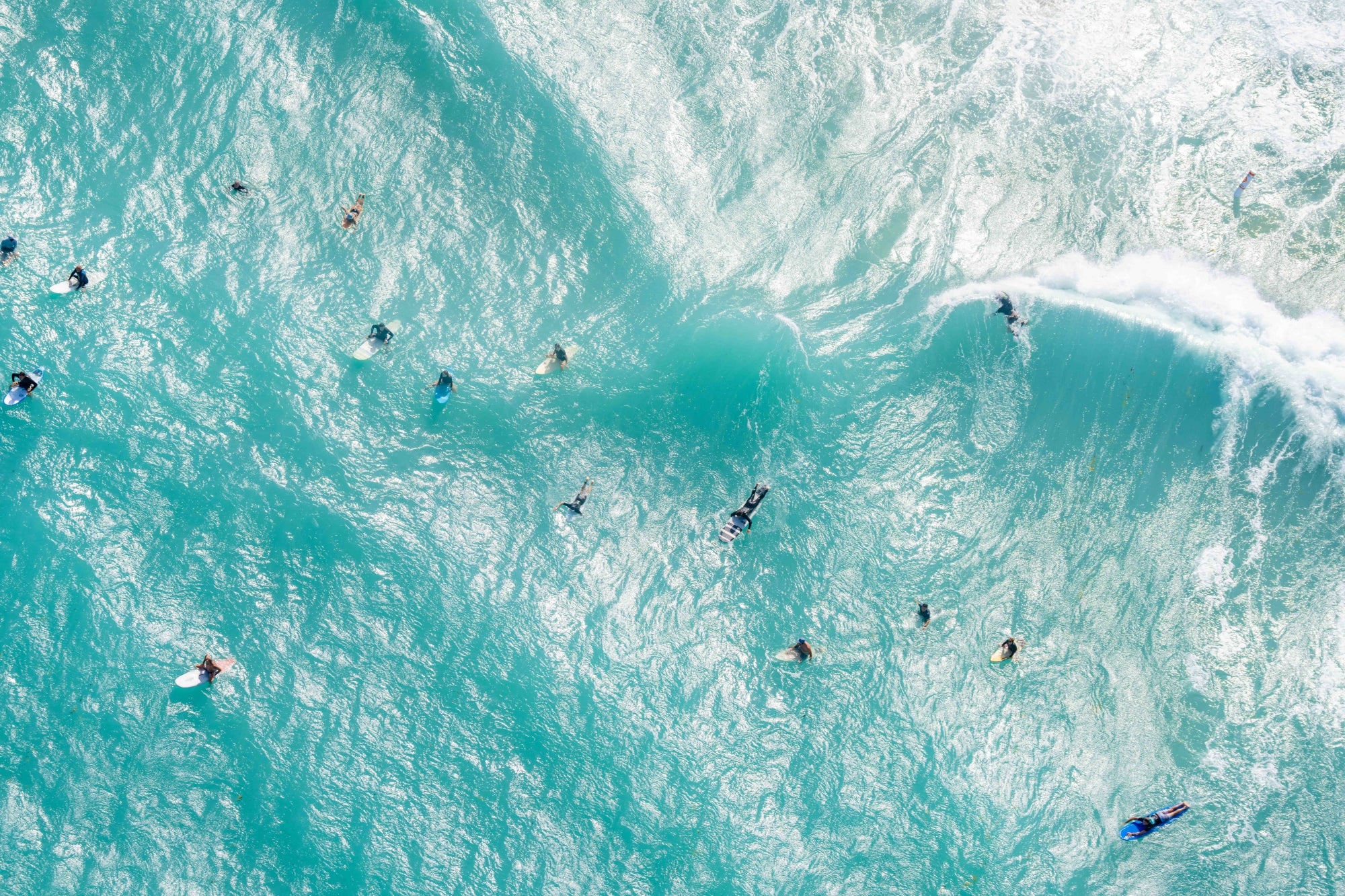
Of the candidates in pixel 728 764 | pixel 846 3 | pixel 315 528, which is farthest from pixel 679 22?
pixel 728 764

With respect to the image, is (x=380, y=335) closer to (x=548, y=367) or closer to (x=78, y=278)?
(x=548, y=367)

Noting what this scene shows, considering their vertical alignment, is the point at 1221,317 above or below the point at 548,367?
above

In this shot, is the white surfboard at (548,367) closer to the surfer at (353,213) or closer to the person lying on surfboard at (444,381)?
the person lying on surfboard at (444,381)

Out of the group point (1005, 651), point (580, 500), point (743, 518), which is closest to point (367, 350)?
point (580, 500)

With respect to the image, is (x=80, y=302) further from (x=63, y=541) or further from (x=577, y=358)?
(x=577, y=358)

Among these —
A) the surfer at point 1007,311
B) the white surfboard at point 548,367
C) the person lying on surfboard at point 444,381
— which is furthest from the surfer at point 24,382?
the surfer at point 1007,311

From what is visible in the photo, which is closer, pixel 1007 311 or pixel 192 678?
pixel 192 678
